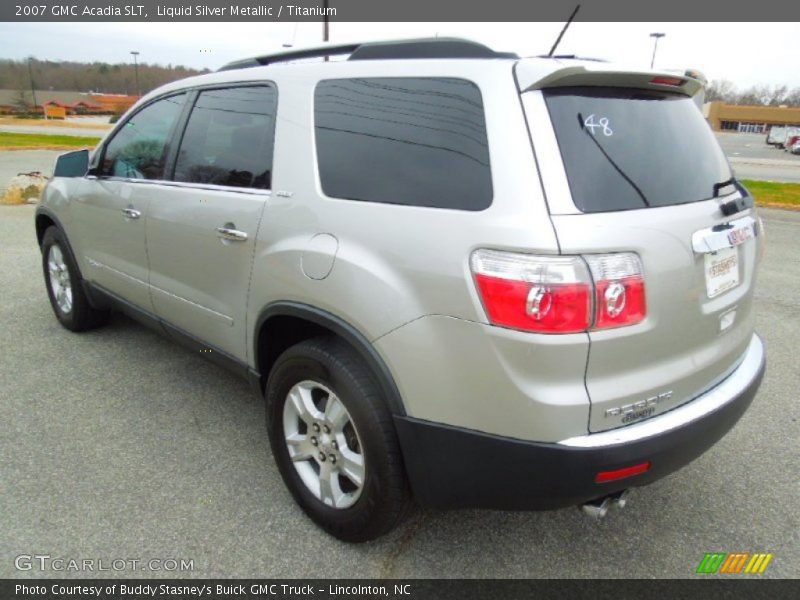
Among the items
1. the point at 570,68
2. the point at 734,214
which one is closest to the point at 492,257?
the point at 570,68

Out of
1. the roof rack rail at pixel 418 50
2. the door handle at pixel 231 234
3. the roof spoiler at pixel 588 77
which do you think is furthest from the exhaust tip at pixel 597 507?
the door handle at pixel 231 234

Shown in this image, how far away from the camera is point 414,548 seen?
7.80ft

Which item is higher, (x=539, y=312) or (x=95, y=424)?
(x=539, y=312)

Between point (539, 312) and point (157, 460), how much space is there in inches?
84.7

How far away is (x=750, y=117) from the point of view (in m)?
76.6

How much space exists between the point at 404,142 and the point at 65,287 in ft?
11.8

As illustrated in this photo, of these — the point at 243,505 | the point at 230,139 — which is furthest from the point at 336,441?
the point at 230,139

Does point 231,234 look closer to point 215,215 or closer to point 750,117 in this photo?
point 215,215

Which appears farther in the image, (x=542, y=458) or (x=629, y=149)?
(x=629, y=149)

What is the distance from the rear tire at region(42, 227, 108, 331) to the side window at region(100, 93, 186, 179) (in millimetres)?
892

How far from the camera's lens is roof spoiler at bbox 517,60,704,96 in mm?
1821

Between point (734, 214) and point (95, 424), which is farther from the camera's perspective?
point (95, 424)

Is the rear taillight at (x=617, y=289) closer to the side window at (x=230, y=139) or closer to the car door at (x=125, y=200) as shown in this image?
the side window at (x=230, y=139)

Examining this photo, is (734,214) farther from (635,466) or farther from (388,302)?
(388,302)
